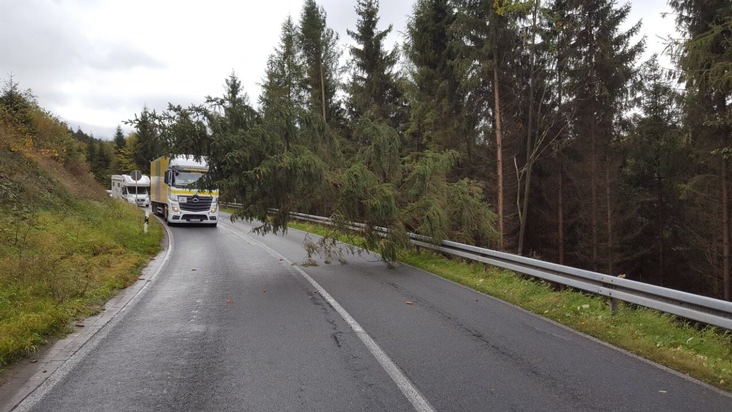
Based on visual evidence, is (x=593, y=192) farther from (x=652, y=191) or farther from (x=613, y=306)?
(x=613, y=306)

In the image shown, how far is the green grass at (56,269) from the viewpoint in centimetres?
575

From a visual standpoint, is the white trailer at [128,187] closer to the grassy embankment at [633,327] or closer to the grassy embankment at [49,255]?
the grassy embankment at [49,255]

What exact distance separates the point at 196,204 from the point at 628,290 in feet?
69.0

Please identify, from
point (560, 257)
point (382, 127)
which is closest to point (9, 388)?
point (382, 127)

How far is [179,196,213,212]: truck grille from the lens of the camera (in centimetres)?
2320

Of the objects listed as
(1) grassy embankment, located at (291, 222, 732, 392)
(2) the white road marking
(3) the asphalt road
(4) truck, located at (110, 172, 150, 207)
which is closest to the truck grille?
(3) the asphalt road

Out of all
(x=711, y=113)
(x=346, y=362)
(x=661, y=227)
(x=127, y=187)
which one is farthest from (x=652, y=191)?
(x=127, y=187)

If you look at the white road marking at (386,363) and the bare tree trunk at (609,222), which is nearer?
the white road marking at (386,363)

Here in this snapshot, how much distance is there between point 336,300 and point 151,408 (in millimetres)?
4329

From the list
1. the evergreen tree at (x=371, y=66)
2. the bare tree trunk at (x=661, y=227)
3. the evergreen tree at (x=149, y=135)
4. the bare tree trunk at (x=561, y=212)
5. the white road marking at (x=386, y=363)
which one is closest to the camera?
the white road marking at (x=386, y=363)

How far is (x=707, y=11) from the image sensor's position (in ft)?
47.3

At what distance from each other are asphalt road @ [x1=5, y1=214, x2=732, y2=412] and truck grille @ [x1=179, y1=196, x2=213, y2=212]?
15.6m

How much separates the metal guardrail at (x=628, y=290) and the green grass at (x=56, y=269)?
7.80 metres

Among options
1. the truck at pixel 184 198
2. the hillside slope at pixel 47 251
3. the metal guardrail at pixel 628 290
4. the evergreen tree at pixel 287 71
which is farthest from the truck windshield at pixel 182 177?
the metal guardrail at pixel 628 290
